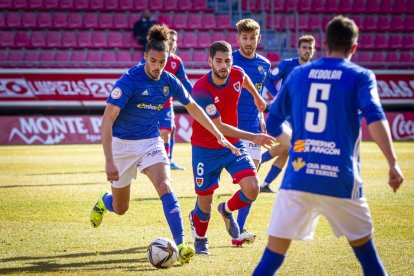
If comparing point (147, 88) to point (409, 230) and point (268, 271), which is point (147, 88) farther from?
point (409, 230)

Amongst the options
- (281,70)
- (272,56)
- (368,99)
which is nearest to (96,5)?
(272,56)

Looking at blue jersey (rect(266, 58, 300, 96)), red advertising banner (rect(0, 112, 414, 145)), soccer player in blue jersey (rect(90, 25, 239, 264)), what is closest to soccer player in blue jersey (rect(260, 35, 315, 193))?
blue jersey (rect(266, 58, 300, 96))

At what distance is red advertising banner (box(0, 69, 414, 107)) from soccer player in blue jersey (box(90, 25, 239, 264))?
17987 millimetres

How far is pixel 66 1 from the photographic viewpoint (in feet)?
97.5

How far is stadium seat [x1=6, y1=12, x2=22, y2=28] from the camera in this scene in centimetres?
2878

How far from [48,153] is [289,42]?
1081cm

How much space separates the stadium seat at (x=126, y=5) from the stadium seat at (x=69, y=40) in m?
2.26

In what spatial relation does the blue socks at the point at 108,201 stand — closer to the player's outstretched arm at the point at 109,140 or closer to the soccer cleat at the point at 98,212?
the soccer cleat at the point at 98,212

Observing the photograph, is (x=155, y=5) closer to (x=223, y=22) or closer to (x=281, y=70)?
(x=223, y=22)

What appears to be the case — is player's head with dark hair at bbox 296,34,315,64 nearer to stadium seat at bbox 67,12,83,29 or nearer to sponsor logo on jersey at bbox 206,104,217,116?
sponsor logo on jersey at bbox 206,104,217,116

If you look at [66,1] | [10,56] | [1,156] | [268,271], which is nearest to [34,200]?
[268,271]

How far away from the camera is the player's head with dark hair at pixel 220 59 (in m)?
7.94

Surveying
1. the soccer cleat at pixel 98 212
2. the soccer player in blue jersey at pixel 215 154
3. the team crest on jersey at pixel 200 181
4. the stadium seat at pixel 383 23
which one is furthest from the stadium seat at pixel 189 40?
the team crest on jersey at pixel 200 181

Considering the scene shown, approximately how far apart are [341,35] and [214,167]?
320 cm
